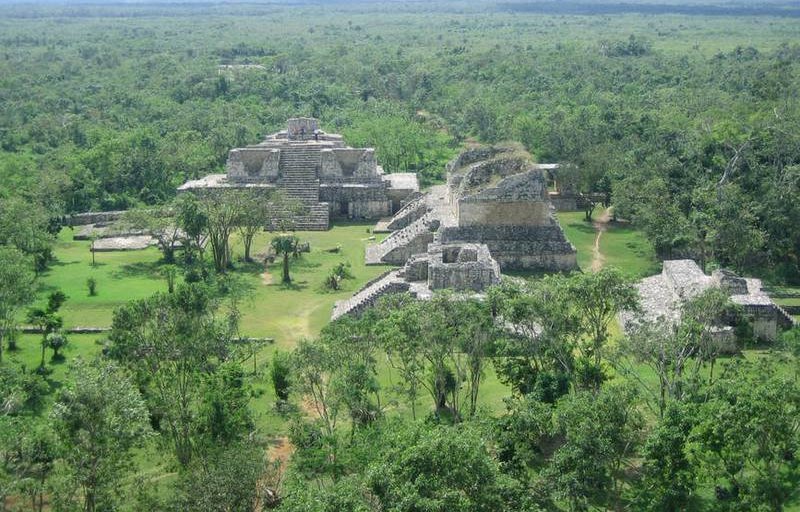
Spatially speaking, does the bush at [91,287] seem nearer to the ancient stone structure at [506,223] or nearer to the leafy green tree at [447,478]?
the ancient stone structure at [506,223]

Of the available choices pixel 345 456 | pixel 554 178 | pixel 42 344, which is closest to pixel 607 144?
pixel 554 178

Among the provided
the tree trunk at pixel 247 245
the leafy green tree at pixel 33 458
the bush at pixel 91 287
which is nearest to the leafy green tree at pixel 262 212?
the tree trunk at pixel 247 245

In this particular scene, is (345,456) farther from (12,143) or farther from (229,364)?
(12,143)

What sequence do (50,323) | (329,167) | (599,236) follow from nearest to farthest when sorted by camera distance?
(50,323) → (599,236) → (329,167)

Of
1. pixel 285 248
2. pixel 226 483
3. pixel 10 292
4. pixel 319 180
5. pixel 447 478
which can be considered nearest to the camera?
pixel 447 478

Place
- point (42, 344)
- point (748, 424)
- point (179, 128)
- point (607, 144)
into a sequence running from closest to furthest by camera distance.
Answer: point (748, 424) → point (42, 344) → point (607, 144) → point (179, 128)

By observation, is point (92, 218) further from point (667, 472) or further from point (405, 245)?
point (667, 472)

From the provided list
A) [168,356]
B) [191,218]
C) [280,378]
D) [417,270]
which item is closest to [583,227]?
[417,270]
